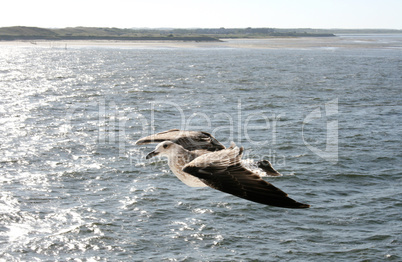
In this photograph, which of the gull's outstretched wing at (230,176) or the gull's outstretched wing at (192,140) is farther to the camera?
the gull's outstretched wing at (192,140)

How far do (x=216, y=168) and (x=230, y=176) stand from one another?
0.30 metres

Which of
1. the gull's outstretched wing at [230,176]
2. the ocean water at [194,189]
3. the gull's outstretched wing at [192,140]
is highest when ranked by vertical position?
the gull's outstretched wing at [192,140]

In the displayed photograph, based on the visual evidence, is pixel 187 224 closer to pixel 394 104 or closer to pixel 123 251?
pixel 123 251

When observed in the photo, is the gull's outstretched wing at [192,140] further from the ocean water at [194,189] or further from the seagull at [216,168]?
the ocean water at [194,189]

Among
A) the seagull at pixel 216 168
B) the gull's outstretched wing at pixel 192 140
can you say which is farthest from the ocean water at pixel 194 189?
the seagull at pixel 216 168

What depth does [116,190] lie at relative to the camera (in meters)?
26.6

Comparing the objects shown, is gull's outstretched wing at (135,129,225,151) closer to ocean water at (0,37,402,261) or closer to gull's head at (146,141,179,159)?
gull's head at (146,141,179,159)

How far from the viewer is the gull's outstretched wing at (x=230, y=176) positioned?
24.4 feet

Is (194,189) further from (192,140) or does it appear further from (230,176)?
(230,176)

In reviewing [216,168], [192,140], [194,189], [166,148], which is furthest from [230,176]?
[194,189]

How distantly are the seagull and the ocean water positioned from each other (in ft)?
38.1

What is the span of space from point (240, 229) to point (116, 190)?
754 centimetres

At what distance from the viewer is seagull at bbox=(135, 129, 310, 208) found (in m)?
7.38

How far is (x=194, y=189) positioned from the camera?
89.6 feet
